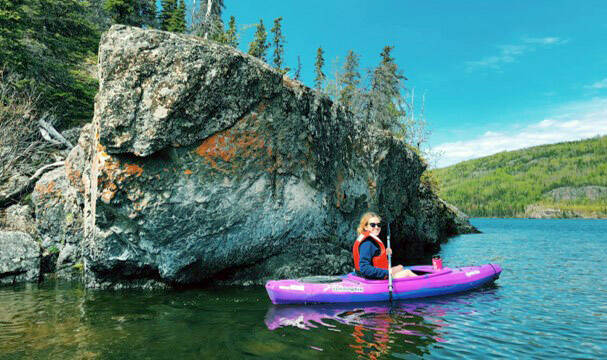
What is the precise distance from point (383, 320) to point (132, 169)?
6874 millimetres

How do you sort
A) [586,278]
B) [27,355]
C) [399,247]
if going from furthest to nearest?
1. [399,247]
2. [586,278]
3. [27,355]

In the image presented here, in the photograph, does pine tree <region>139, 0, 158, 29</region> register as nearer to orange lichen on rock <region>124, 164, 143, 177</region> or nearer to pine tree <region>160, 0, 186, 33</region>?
pine tree <region>160, 0, 186, 33</region>

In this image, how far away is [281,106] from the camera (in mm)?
10102

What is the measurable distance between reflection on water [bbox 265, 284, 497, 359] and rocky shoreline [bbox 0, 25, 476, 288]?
2.87 m

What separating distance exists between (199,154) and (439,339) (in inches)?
268

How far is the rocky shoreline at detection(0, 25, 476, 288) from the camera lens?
8.55 metres

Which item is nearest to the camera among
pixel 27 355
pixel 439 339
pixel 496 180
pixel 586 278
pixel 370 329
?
pixel 27 355

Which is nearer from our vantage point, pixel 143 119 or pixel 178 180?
pixel 143 119

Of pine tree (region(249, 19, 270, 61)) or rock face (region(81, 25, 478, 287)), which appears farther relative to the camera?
pine tree (region(249, 19, 270, 61))

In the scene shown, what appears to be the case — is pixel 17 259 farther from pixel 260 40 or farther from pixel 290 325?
pixel 260 40

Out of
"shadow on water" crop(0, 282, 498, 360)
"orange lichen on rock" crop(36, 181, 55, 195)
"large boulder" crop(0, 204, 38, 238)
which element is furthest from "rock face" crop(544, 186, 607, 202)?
"large boulder" crop(0, 204, 38, 238)

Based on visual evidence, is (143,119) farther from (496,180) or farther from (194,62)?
(496,180)

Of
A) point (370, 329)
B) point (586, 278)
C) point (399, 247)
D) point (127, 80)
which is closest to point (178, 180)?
point (127, 80)

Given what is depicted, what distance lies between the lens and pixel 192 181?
30.3 feet
